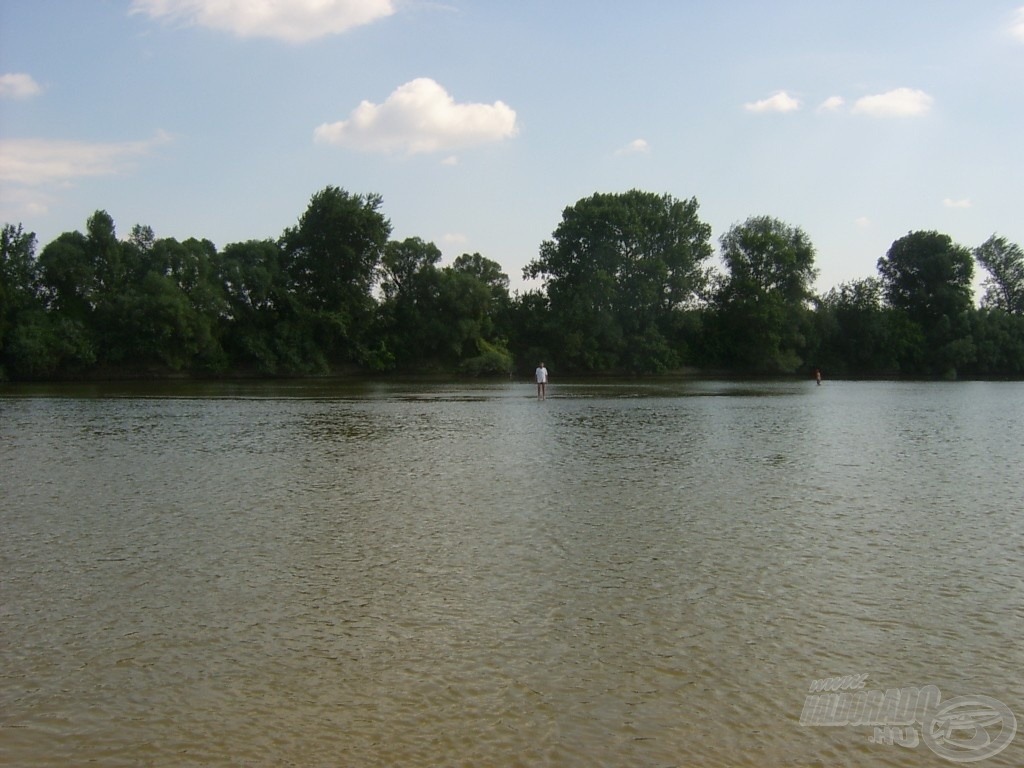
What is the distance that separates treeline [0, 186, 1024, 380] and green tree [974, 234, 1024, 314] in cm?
74

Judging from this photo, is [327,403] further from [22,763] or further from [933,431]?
[22,763]

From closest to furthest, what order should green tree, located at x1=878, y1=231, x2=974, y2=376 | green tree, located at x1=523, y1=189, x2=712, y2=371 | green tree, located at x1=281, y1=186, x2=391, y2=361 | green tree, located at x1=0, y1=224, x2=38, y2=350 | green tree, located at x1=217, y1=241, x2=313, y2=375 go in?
green tree, located at x1=0, y1=224, x2=38, y2=350 → green tree, located at x1=217, y1=241, x2=313, y2=375 → green tree, located at x1=281, y1=186, x2=391, y2=361 → green tree, located at x1=523, y1=189, x2=712, y2=371 → green tree, located at x1=878, y1=231, x2=974, y2=376

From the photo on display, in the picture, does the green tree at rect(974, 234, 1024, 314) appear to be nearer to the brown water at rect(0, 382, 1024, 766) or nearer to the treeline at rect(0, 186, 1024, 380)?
the treeline at rect(0, 186, 1024, 380)

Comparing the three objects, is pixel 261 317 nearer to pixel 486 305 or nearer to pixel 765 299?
pixel 486 305

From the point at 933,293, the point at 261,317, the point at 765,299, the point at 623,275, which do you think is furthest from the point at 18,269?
the point at 933,293

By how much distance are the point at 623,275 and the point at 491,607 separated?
275ft

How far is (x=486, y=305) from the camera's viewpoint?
81.9 metres

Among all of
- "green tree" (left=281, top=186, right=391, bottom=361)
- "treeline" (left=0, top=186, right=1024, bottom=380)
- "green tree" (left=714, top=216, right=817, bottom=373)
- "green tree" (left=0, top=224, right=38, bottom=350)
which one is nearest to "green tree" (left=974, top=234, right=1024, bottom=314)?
"treeline" (left=0, top=186, right=1024, bottom=380)

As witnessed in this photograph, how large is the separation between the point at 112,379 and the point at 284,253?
21100 mm

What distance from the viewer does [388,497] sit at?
41.6 feet

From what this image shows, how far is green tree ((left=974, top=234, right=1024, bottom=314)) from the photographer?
109 metres

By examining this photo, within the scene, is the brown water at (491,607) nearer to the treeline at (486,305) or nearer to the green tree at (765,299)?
the treeline at (486,305)

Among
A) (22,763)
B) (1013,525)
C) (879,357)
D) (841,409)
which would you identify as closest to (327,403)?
(841,409)

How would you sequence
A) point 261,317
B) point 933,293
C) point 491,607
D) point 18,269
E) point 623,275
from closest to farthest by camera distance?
point 491,607, point 18,269, point 261,317, point 623,275, point 933,293
